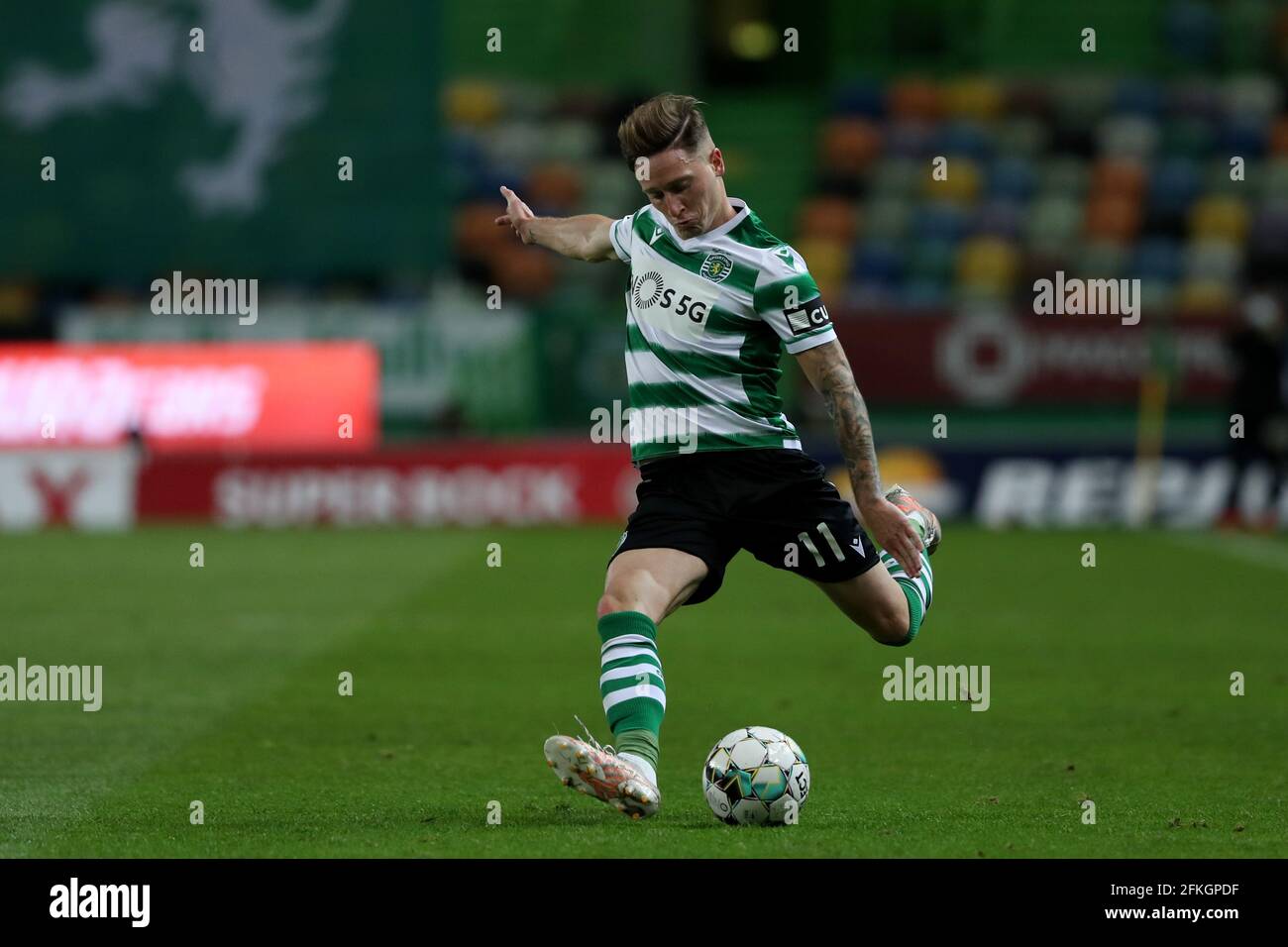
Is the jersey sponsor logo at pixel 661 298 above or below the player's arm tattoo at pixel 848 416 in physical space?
above

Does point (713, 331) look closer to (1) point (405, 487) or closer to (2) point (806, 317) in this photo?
(2) point (806, 317)

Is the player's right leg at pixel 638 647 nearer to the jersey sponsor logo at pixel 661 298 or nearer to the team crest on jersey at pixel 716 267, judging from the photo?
the jersey sponsor logo at pixel 661 298

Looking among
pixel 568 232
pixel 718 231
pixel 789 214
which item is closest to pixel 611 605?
pixel 718 231

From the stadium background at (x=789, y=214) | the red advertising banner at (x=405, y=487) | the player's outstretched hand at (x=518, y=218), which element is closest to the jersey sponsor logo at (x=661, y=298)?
the player's outstretched hand at (x=518, y=218)

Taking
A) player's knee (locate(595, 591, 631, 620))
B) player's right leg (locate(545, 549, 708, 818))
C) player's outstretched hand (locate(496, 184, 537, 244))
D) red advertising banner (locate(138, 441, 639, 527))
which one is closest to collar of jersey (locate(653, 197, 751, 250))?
player's outstretched hand (locate(496, 184, 537, 244))

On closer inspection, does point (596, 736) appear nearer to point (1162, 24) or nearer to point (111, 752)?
point (111, 752)

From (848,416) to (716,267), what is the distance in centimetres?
63

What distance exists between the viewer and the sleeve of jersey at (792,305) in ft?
21.5

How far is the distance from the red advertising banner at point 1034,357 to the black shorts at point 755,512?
1708 cm

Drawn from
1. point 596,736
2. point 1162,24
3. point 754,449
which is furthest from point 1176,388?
point 754,449

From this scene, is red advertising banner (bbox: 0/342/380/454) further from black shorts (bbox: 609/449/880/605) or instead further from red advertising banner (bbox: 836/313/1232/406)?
black shorts (bbox: 609/449/880/605)

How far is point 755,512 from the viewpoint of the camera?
22.3 ft

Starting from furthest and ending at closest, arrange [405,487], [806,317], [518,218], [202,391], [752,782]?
1. [202,391]
2. [405,487]
3. [518,218]
4. [806,317]
5. [752,782]

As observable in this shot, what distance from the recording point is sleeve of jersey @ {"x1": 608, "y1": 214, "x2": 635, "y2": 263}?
277 inches
